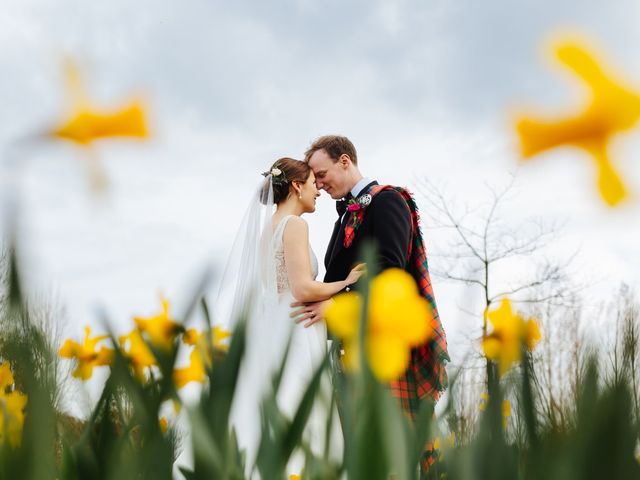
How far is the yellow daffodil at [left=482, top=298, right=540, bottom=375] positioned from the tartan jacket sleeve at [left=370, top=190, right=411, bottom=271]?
1664 millimetres

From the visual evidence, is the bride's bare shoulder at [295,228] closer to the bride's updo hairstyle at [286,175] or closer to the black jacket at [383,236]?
the black jacket at [383,236]

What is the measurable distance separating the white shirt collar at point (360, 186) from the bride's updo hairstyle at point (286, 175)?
0.36m

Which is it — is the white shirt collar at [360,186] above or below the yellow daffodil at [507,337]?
above

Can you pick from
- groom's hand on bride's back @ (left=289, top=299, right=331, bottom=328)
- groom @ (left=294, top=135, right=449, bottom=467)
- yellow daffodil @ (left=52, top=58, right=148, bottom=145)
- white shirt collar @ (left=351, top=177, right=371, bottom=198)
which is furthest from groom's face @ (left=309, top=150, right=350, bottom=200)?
yellow daffodil @ (left=52, top=58, right=148, bottom=145)

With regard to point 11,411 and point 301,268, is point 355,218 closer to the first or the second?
point 301,268

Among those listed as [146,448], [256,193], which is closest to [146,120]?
[146,448]

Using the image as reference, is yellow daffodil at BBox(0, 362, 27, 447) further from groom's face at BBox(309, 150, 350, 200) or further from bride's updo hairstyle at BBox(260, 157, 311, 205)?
bride's updo hairstyle at BBox(260, 157, 311, 205)

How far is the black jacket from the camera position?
2.35 m

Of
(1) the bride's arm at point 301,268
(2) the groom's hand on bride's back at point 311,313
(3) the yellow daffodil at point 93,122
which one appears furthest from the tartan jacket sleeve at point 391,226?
(3) the yellow daffodil at point 93,122

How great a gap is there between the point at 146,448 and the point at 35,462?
0.09 m

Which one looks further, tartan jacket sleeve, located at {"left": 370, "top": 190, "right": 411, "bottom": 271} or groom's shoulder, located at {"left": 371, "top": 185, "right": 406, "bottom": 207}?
groom's shoulder, located at {"left": 371, "top": 185, "right": 406, "bottom": 207}

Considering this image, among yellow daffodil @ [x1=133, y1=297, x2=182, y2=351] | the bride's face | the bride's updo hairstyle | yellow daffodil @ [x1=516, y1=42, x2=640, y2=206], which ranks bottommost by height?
yellow daffodil @ [x1=516, y1=42, x2=640, y2=206]

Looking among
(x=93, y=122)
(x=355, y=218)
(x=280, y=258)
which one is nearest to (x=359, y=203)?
(x=355, y=218)

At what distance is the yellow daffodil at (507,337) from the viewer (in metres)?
0.43
